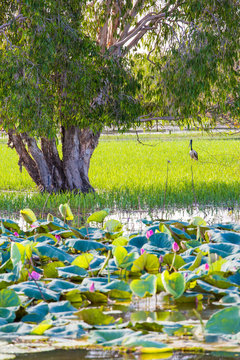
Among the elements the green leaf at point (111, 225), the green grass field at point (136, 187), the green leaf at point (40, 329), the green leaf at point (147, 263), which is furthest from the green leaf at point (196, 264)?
the green grass field at point (136, 187)

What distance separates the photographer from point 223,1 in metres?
11.6

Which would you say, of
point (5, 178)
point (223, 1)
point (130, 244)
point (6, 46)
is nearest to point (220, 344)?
point (130, 244)

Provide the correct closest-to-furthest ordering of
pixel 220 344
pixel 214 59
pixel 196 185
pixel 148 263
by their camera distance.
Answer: pixel 220 344, pixel 148 263, pixel 214 59, pixel 196 185

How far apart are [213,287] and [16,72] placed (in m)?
7.27

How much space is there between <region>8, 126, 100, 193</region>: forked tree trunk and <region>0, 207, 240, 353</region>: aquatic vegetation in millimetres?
7837

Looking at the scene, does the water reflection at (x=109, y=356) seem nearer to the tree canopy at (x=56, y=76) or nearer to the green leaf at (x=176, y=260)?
the green leaf at (x=176, y=260)

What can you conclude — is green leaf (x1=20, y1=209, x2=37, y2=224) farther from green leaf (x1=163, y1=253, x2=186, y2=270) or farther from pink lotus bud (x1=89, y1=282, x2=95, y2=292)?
pink lotus bud (x1=89, y1=282, x2=95, y2=292)

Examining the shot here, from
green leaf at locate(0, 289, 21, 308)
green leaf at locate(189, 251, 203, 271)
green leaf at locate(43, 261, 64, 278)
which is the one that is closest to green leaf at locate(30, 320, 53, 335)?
green leaf at locate(0, 289, 21, 308)

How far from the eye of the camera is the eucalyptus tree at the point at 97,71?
401 inches

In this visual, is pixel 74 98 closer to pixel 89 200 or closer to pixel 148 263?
pixel 89 200

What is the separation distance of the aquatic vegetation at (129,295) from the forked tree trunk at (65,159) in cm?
784

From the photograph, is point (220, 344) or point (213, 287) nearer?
point (220, 344)

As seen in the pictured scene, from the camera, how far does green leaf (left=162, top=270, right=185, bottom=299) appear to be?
3365mm

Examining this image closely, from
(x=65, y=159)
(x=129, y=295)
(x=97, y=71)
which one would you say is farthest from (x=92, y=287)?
(x=65, y=159)
